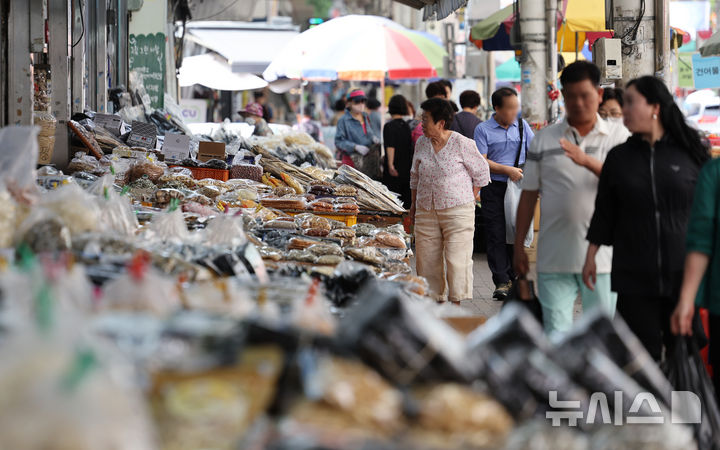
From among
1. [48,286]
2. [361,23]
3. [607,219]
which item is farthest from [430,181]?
[361,23]

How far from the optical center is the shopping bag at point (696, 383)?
3705mm

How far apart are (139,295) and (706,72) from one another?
1601 cm

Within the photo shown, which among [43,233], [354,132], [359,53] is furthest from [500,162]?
[359,53]

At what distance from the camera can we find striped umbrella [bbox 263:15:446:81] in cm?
1939

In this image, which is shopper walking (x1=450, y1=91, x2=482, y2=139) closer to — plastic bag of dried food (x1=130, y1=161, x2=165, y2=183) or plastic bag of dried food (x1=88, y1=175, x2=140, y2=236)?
plastic bag of dried food (x1=130, y1=161, x2=165, y2=183)

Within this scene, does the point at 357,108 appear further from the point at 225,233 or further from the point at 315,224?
the point at 225,233

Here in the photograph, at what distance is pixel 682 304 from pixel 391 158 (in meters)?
9.27

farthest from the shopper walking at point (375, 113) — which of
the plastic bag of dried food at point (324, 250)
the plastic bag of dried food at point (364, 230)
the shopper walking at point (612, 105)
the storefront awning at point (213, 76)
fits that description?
the plastic bag of dried food at point (324, 250)

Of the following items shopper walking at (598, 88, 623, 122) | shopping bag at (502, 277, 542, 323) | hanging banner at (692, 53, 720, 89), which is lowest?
shopping bag at (502, 277, 542, 323)

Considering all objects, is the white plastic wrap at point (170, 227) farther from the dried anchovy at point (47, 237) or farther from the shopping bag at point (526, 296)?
the shopping bag at point (526, 296)

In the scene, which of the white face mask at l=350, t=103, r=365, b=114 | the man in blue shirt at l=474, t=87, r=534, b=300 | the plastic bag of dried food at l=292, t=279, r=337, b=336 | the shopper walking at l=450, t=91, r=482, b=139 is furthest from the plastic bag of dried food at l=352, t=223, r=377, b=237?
the white face mask at l=350, t=103, r=365, b=114

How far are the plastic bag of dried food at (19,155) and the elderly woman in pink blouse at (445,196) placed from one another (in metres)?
4.30

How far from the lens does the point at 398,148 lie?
42.3ft

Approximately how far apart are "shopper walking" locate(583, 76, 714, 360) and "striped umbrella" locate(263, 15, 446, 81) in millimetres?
14814
